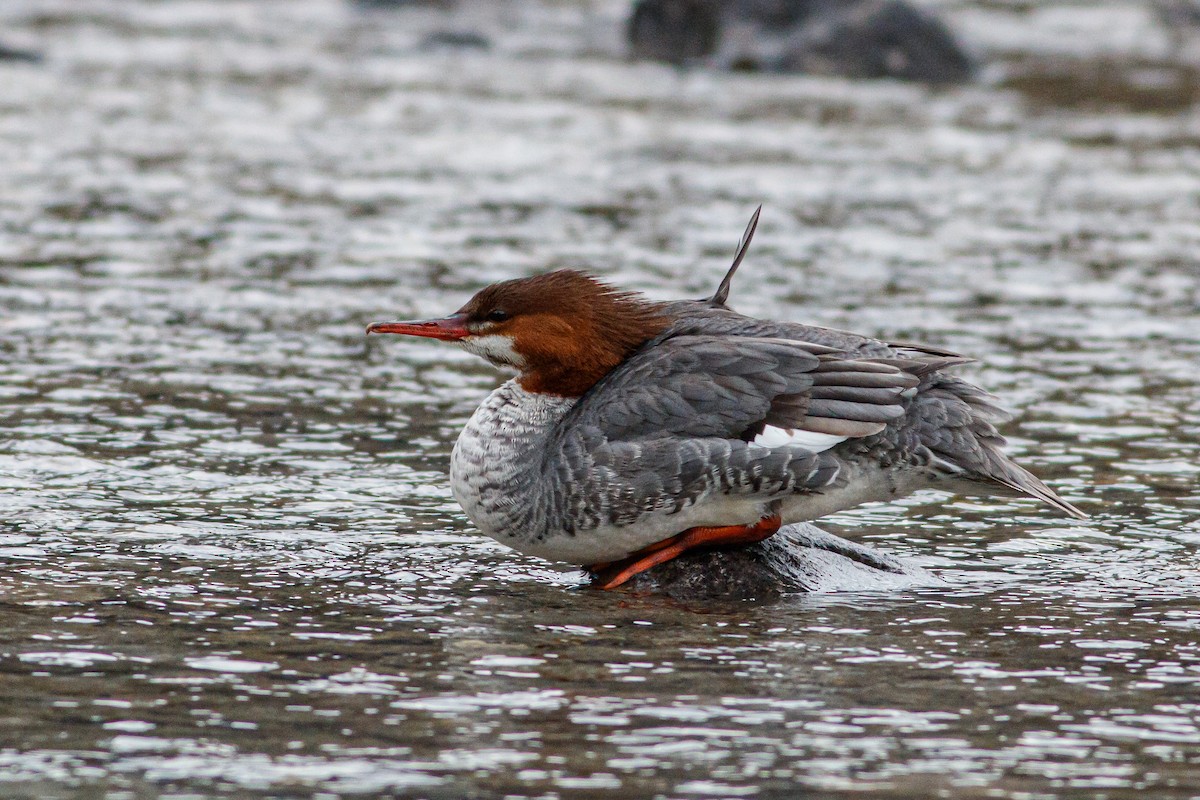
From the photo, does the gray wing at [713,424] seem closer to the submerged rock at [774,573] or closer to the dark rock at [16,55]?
the submerged rock at [774,573]

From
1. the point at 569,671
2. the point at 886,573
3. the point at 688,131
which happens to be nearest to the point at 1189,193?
the point at 688,131

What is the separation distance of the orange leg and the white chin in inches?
35.5

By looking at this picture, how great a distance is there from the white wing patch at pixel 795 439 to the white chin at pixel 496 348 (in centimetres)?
104

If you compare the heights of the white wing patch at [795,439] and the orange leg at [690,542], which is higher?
the white wing patch at [795,439]

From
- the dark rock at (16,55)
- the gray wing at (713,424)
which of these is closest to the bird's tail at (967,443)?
the gray wing at (713,424)

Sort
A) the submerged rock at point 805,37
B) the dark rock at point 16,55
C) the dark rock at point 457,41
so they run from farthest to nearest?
the dark rock at point 457,41
the submerged rock at point 805,37
the dark rock at point 16,55

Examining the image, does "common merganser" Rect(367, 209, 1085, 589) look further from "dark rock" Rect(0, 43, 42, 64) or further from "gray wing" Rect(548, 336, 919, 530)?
"dark rock" Rect(0, 43, 42, 64)

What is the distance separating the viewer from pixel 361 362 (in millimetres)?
10047

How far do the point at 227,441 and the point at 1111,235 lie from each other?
302 inches

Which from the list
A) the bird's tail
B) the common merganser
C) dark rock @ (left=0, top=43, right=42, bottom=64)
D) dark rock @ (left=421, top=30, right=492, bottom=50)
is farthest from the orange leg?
dark rock @ (left=421, top=30, right=492, bottom=50)

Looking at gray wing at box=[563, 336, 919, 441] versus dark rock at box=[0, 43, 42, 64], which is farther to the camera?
dark rock at box=[0, 43, 42, 64]

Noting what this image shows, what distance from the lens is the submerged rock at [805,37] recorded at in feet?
67.1

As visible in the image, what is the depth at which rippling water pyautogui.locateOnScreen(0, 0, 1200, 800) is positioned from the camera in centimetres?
500

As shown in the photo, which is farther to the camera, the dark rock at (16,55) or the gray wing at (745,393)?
the dark rock at (16,55)
